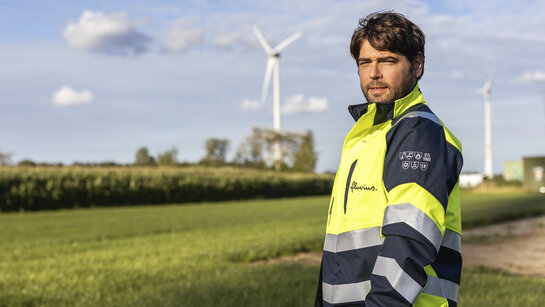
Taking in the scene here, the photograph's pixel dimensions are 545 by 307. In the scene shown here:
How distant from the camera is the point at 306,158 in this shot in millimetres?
46594

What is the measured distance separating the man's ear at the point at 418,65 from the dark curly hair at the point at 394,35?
0.05 feet

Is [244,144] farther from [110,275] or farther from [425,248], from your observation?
[425,248]

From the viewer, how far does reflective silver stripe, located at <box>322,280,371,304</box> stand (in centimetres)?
176

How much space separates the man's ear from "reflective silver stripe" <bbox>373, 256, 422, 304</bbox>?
730 millimetres


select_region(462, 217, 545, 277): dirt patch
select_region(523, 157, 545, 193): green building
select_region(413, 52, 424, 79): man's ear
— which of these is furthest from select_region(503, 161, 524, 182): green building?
select_region(413, 52, 424, 79): man's ear

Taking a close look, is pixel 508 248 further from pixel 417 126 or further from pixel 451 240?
pixel 417 126

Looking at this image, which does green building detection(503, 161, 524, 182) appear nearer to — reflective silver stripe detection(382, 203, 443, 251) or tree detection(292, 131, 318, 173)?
tree detection(292, 131, 318, 173)

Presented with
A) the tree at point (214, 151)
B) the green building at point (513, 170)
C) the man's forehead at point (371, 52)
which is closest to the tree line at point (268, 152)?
the tree at point (214, 151)

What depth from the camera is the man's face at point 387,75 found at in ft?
6.13

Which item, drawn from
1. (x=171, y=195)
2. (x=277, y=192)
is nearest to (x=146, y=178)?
(x=171, y=195)

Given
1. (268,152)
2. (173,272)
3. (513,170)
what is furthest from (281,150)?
(173,272)

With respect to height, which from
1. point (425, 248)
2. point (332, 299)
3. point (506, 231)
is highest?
point (425, 248)

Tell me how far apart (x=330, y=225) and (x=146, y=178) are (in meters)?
24.4

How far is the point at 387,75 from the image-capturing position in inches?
73.5
